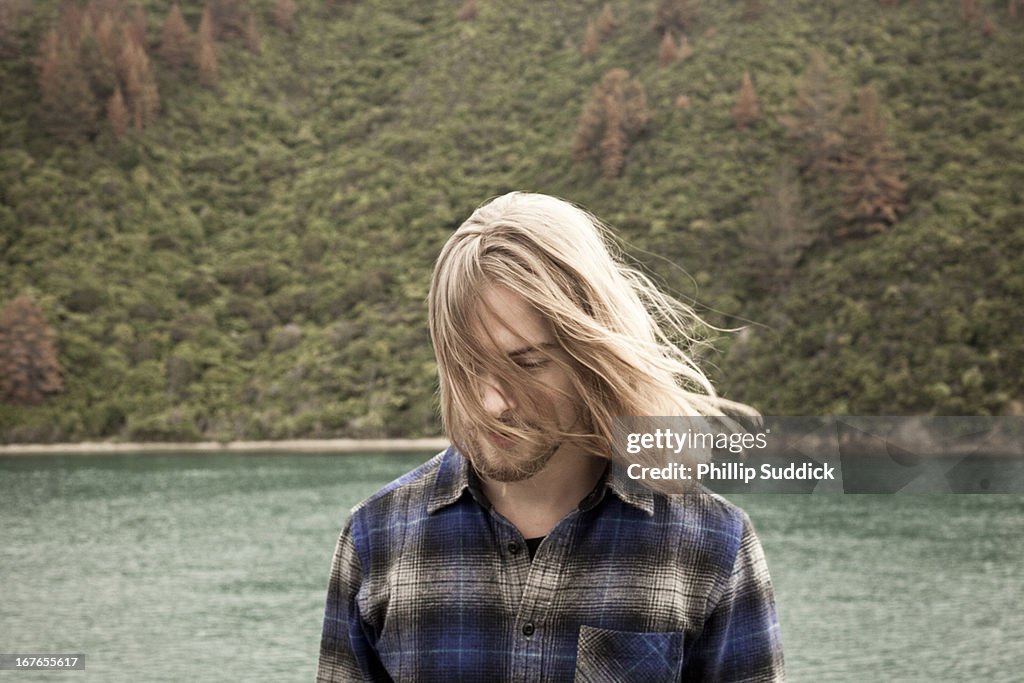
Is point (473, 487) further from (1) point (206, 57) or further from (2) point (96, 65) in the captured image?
(1) point (206, 57)

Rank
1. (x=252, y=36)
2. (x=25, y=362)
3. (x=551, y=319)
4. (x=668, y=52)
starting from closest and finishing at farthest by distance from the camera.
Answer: (x=551, y=319)
(x=25, y=362)
(x=668, y=52)
(x=252, y=36)

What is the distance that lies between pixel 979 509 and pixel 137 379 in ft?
106

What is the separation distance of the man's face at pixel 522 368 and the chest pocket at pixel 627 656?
0.65 ft

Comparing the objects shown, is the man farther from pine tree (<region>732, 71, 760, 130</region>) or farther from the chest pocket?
pine tree (<region>732, 71, 760, 130</region>)

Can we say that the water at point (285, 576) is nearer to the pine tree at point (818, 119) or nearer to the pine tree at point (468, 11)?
the pine tree at point (818, 119)

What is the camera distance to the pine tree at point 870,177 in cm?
4347

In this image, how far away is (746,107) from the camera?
49.8 m

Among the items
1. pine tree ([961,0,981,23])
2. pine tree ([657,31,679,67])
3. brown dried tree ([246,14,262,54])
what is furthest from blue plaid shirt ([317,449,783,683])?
brown dried tree ([246,14,262,54])

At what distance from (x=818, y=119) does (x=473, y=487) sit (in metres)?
48.3

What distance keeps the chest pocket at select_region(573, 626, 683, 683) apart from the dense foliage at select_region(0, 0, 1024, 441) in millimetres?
32251

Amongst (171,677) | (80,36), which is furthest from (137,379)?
(171,677)

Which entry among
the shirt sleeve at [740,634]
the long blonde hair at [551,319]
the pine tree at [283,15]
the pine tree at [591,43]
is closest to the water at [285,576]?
the shirt sleeve at [740,634]

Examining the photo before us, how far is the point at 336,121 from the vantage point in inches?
2534

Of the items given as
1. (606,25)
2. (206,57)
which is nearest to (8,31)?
(206,57)
